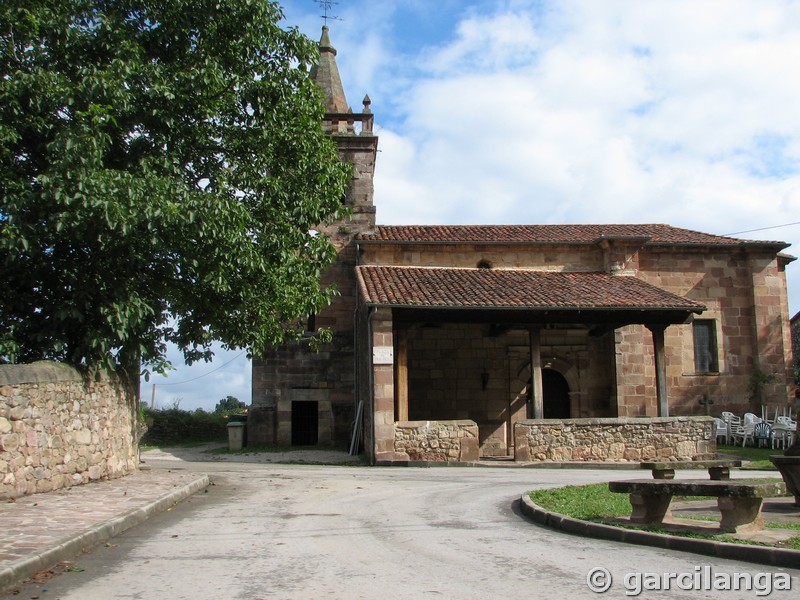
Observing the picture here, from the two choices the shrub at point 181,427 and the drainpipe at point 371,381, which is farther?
the shrub at point 181,427

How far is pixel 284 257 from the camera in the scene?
13.9 metres

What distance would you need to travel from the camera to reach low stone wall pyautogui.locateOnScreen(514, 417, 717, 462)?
1761 centimetres

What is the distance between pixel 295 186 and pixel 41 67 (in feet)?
15.6

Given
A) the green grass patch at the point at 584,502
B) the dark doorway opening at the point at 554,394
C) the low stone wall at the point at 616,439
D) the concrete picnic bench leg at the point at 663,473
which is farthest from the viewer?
the dark doorway opening at the point at 554,394

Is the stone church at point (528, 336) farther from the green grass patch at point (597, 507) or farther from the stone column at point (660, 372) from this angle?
the green grass patch at point (597, 507)

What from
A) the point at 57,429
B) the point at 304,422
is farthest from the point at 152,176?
the point at 304,422

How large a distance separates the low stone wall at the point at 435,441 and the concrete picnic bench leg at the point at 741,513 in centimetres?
1038

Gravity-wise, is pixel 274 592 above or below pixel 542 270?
below

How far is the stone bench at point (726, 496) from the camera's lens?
6801 millimetres

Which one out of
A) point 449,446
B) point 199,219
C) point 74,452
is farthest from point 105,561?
point 449,446

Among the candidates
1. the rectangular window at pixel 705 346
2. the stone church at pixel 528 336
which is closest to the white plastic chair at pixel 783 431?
the stone church at pixel 528 336


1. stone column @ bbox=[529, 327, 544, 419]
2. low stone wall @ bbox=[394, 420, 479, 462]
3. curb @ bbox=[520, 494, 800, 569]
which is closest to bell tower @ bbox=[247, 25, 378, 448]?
low stone wall @ bbox=[394, 420, 479, 462]

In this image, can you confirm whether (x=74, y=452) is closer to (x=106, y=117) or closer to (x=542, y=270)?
(x=106, y=117)

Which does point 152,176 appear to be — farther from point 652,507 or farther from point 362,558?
point 652,507
